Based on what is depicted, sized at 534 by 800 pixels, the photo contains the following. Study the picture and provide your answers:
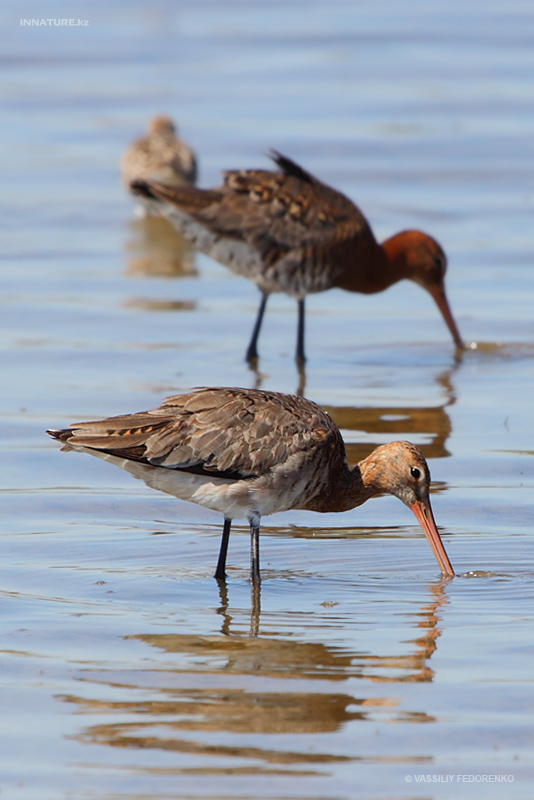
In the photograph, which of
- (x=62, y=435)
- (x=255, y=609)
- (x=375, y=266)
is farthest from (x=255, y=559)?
(x=375, y=266)

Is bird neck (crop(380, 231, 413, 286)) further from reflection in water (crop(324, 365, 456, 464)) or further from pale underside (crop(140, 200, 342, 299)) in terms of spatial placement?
reflection in water (crop(324, 365, 456, 464))

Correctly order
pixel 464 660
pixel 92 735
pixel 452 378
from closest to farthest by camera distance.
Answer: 1. pixel 92 735
2. pixel 464 660
3. pixel 452 378

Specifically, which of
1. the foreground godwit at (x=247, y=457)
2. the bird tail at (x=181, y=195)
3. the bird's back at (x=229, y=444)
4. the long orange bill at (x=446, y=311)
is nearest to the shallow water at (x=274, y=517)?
the long orange bill at (x=446, y=311)

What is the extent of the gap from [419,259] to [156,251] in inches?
131

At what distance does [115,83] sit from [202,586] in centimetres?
1647

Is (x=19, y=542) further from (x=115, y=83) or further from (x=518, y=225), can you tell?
(x=115, y=83)

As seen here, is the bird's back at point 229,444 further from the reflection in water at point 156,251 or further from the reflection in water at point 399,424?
the reflection in water at point 156,251

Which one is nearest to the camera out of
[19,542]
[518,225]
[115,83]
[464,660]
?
[464,660]

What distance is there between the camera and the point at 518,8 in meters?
25.7

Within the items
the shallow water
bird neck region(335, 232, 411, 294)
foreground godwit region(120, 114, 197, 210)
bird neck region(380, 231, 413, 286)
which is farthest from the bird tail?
foreground godwit region(120, 114, 197, 210)

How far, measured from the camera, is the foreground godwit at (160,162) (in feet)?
49.6

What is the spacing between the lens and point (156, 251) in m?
13.2

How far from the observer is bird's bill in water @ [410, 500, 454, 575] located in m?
5.88

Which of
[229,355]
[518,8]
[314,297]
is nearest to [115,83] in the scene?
[518,8]
